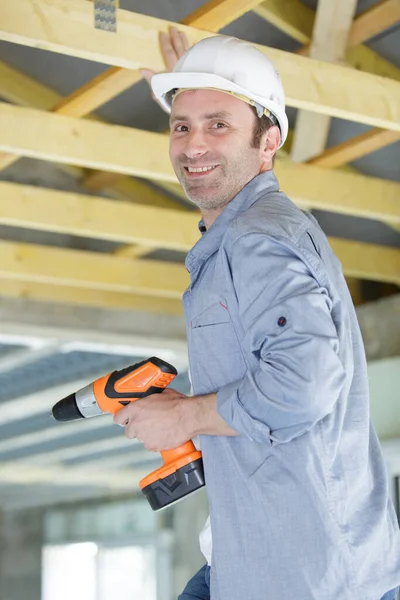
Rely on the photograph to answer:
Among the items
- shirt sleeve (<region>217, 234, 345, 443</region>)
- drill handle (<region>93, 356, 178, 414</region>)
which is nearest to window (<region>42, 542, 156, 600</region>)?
drill handle (<region>93, 356, 178, 414</region>)

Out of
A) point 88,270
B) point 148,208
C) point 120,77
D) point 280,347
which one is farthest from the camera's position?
point 88,270

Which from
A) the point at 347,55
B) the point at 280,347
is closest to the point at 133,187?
the point at 347,55

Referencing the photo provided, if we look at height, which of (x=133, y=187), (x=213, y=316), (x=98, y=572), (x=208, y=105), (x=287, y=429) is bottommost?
(x=287, y=429)

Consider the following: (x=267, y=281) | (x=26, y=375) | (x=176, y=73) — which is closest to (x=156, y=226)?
(x=26, y=375)

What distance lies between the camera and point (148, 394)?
1794mm

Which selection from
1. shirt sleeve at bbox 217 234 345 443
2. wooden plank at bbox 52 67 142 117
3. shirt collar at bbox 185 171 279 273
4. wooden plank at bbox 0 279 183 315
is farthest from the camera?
wooden plank at bbox 0 279 183 315

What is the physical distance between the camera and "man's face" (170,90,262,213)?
1.80 metres

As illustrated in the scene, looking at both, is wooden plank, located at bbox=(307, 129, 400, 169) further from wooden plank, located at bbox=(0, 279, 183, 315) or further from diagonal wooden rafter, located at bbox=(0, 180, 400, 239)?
wooden plank, located at bbox=(0, 279, 183, 315)

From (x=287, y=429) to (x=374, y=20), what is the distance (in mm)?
3092

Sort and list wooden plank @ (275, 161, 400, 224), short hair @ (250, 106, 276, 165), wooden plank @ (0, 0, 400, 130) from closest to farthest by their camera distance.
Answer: short hair @ (250, 106, 276, 165) → wooden plank @ (0, 0, 400, 130) → wooden plank @ (275, 161, 400, 224)

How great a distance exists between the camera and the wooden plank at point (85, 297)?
19.4ft

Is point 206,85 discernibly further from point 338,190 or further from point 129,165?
point 338,190

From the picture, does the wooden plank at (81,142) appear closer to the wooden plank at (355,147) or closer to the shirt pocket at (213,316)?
the wooden plank at (355,147)

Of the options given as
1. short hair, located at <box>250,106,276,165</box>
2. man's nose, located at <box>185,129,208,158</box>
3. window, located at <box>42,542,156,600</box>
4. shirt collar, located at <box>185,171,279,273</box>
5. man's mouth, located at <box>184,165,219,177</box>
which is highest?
window, located at <box>42,542,156,600</box>
